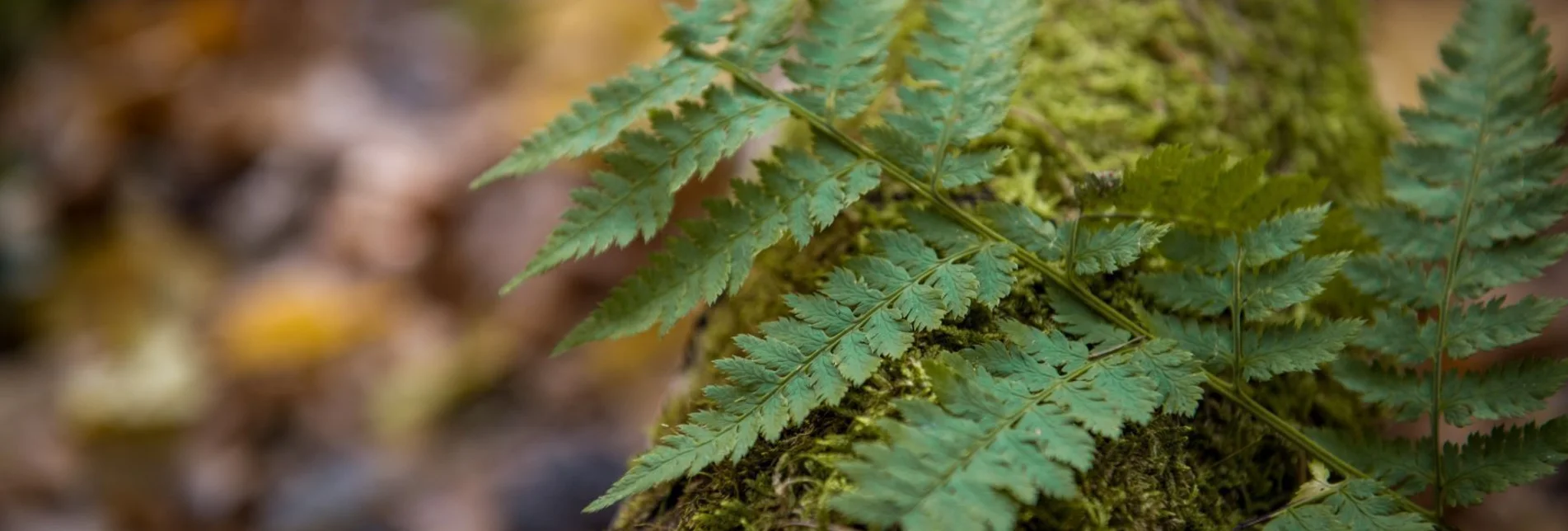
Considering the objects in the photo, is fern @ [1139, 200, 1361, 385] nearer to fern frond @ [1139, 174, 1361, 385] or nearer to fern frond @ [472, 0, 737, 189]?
fern frond @ [1139, 174, 1361, 385]

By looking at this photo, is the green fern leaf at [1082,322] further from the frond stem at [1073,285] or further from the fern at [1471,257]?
the fern at [1471,257]

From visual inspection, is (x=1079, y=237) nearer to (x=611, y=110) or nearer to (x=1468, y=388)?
(x=1468, y=388)

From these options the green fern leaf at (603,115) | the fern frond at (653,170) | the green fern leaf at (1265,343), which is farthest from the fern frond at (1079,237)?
the green fern leaf at (603,115)

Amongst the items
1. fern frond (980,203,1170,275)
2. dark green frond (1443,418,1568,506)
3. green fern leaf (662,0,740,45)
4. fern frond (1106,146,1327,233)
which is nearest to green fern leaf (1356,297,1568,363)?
dark green frond (1443,418,1568,506)

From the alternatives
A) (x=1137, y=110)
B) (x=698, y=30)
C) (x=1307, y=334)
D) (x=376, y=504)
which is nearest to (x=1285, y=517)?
(x=1307, y=334)

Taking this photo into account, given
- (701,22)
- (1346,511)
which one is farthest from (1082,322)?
(701,22)

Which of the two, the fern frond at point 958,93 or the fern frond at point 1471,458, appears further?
the fern frond at point 958,93

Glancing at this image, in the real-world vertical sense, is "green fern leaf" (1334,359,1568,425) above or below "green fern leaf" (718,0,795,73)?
below

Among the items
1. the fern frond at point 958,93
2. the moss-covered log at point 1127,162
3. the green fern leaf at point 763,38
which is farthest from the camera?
the green fern leaf at point 763,38
